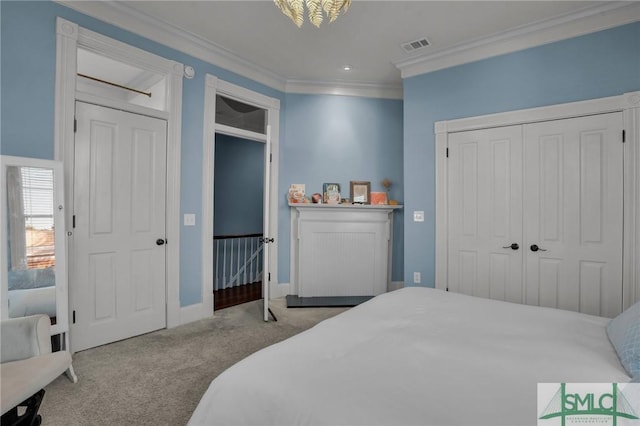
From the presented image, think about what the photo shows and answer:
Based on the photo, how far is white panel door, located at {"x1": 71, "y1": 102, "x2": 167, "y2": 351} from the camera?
109 inches

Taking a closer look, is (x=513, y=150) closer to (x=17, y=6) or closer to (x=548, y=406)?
(x=548, y=406)

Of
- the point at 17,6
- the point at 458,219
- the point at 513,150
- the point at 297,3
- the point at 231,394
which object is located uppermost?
the point at 17,6

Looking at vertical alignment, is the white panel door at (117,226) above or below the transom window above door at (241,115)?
below

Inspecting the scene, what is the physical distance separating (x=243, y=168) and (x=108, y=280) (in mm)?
3556

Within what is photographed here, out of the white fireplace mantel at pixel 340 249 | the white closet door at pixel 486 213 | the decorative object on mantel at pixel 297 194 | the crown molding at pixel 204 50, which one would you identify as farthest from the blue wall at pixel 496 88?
the decorative object on mantel at pixel 297 194

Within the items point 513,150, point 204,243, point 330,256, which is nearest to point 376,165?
point 330,256

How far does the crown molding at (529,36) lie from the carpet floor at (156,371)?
10.3 ft

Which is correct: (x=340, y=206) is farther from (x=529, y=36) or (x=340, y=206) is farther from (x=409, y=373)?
(x=409, y=373)

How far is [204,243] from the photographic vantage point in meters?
3.68

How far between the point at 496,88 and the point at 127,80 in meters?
3.97

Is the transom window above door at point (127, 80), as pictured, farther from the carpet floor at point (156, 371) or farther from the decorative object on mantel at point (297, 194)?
the carpet floor at point (156, 371)

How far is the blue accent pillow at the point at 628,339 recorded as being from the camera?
44.9 inches

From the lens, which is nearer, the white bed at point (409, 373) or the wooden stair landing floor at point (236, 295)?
the white bed at point (409, 373)

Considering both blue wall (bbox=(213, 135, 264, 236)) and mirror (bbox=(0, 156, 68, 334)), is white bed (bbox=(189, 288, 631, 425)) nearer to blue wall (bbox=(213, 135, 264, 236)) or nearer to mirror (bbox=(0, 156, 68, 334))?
mirror (bbox=(0, 156, 68, 334))
